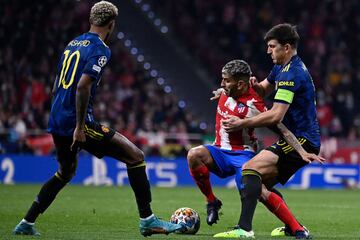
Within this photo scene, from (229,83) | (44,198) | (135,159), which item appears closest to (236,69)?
(229,83)

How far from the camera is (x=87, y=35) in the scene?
868 cm

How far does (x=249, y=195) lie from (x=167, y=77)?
1960 cm

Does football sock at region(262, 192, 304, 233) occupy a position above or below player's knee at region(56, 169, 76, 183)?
below

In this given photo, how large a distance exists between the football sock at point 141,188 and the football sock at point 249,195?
0.94 metres

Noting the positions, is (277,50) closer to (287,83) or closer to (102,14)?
(287,83)

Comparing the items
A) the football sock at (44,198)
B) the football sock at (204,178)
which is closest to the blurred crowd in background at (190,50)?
the football sock at (204,178)

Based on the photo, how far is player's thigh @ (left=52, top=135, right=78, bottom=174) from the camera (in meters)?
8.71

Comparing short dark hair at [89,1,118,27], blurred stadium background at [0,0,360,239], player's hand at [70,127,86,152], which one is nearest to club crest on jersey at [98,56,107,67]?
short dark hair at [89,1,118,27]

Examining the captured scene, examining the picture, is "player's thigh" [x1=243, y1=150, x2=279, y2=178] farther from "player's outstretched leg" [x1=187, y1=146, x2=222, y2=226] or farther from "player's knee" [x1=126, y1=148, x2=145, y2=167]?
"player's outstretched leg" [x1=187, y1=146, x2=222, y2=226]

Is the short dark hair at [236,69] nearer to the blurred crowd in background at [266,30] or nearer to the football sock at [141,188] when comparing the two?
the football sock at [141,188]

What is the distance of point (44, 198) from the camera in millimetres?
8867

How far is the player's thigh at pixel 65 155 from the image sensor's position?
8.71 m

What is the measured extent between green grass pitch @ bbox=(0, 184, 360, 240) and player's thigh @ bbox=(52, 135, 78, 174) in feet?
2.13

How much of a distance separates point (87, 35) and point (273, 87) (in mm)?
2165
